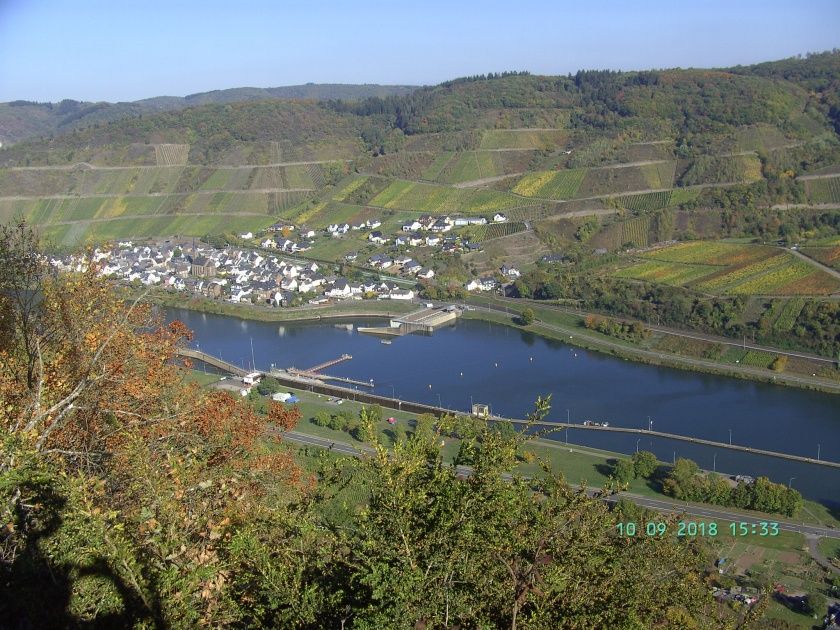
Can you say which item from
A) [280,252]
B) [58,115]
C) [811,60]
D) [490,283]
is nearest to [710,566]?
[490,283]

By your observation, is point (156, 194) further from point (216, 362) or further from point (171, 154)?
point (216, 362)

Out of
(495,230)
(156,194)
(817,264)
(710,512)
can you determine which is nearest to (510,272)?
(495,230)

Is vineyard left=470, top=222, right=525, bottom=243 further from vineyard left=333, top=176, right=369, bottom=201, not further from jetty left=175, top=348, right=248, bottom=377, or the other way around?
jetty left=175, top=348, right=248, bottom=377

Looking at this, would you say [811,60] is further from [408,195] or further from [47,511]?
[47,511]

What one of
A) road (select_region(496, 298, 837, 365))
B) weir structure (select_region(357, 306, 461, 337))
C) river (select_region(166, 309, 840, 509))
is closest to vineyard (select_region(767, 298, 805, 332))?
road (select_region(496, 298, 837, 365))

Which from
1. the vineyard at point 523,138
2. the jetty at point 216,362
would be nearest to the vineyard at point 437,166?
the vineyard at point 523,138
